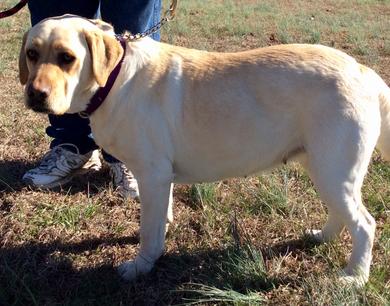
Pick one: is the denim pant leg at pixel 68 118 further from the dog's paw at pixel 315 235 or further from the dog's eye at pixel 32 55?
the dog's paw at pixel 315 235

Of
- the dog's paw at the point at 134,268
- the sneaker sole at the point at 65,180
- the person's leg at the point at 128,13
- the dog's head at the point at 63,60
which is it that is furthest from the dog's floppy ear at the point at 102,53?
the sneaker sole at the point at 65,180

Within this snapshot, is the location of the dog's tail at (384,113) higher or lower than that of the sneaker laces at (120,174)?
higher

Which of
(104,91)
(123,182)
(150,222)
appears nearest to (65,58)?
(104,91)

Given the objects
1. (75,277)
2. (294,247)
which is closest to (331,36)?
(294,247)

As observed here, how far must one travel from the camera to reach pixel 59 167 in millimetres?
3477

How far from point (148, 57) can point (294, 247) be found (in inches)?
49.8

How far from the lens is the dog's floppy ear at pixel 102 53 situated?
7.24 feet

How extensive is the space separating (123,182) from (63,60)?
1281 mm

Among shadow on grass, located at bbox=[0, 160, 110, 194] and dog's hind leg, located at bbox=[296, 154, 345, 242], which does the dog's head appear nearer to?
shadow on grass, located at bbox=[0, 160, 110, 194]

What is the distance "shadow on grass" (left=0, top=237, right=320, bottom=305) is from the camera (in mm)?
2371

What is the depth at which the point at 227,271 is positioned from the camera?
246 cm

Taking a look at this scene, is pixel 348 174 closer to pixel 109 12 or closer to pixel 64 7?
pixel 109 12

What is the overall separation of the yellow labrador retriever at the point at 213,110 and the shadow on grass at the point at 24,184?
0.97 metres

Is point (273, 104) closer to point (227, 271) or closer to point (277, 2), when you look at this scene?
point (227, 271)
